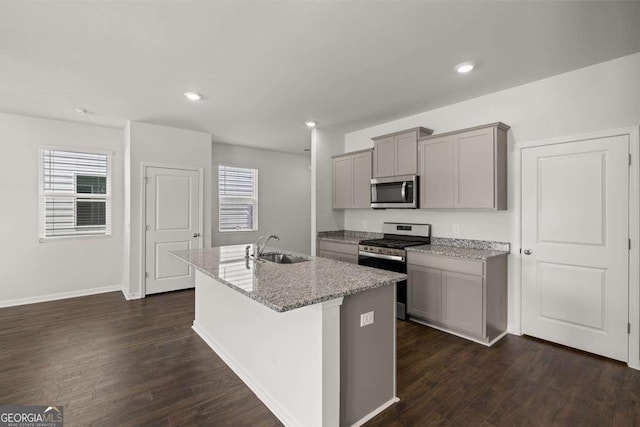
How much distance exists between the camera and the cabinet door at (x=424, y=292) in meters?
3.38

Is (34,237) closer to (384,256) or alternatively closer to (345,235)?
(345,235)

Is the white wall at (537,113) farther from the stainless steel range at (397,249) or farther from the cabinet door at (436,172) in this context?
the cabinet door at (436,172)

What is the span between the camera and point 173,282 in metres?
4.90

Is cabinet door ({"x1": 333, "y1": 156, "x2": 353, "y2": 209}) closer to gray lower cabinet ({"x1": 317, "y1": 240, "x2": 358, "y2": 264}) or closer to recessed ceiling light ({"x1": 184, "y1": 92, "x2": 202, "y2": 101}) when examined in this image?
gray lower cabinet ({"x1": 317, "y1": 240, "x2": 358, "y2": 264})

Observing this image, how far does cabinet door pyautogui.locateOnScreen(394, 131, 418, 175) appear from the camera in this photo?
12.7 ft

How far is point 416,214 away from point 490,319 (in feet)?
5.28

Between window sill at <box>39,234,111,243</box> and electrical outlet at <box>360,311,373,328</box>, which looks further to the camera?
window sill at <box>39,234,111,243</box>

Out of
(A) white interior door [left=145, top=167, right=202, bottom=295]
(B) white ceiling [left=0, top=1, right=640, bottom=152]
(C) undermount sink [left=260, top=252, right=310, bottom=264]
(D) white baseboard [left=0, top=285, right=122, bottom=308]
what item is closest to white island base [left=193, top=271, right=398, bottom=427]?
(C) undermount sink [left=260, top=252, right=310, bottom=264]

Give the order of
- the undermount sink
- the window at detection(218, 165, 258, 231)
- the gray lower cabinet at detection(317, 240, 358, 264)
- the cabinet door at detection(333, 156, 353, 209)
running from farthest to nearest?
the window at detection(218, 165, 258, 231)
the cabinet door at detection(333, 156, 353, 209)
the gray lower cabinet at detection(317, 240, 358, 264)
the undermount sink

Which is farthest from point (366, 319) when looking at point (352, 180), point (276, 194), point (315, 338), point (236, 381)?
point (276, 194)

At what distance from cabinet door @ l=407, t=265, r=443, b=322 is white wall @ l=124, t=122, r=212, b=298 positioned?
3.92 m

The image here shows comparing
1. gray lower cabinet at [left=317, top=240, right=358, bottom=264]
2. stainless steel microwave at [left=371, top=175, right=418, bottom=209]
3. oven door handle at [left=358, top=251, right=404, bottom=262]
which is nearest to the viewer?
oven door handle at [left=358, top=251, right=404, bottom=262]

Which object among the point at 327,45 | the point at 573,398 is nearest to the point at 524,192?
the point at 573,398

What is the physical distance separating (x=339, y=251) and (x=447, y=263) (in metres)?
1.65
